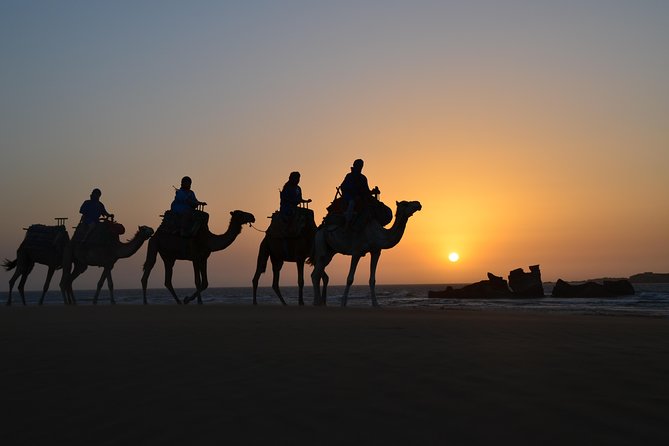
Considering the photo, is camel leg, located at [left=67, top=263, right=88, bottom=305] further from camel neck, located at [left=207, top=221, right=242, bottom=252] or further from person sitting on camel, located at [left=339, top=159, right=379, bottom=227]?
person sitting on camel, located at [left=339, top=159, right=379, bottom=227]

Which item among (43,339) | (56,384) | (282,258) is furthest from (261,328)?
(282,258)

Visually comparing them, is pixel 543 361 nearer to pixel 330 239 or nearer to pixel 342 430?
pixel 342 430

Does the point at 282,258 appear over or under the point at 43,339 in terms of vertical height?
over

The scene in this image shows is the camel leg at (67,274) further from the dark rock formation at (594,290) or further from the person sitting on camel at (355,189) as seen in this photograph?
the dark rock formation at (594,290)

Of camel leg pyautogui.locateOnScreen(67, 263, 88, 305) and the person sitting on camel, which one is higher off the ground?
the person sitting on camel

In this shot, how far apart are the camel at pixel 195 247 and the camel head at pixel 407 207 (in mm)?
4722

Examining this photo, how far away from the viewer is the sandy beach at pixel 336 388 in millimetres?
3361

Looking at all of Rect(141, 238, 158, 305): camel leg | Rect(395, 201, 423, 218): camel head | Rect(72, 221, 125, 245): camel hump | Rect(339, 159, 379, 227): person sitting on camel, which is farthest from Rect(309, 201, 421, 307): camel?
Rect(72, 221, 125, 245): camel hump

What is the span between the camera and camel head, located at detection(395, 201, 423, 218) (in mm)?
16312

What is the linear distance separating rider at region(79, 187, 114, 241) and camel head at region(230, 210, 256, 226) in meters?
4.08

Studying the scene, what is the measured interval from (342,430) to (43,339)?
504 cm

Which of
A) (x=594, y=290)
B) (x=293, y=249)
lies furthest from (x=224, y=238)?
(x=594, y=290)

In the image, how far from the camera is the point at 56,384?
4.62 m

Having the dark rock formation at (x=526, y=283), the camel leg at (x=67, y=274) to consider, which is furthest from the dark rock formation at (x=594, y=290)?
the camel leg at (x=67, y=274)
